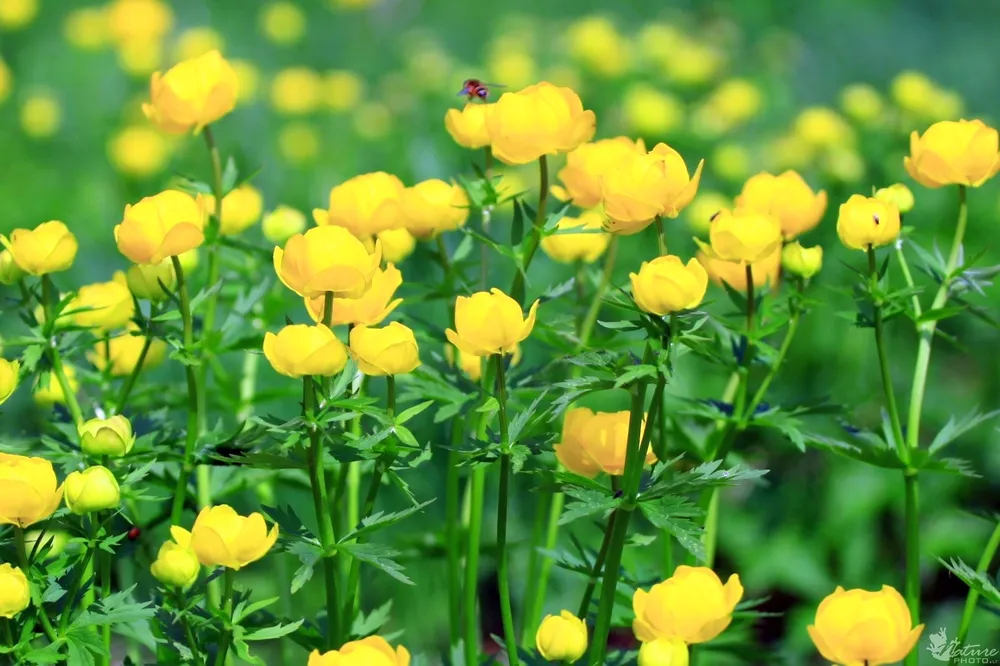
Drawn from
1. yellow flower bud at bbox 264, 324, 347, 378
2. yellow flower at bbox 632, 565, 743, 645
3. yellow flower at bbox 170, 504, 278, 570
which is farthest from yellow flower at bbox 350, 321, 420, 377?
yellow flower at bbox 632, 565, 743, 645

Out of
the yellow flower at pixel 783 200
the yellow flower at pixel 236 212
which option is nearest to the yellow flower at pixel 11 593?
the yellow flower at pixel 236 212

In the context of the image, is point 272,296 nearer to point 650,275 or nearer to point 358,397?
point 358,397

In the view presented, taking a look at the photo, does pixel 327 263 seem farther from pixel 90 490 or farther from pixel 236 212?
pixel 236 212

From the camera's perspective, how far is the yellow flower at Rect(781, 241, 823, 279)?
108cm

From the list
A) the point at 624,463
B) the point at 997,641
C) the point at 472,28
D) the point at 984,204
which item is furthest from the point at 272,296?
the point at 472,28

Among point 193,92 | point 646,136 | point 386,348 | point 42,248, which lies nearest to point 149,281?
point 42,248

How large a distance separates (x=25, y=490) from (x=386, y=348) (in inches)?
10.8

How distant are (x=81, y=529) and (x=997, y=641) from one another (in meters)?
1.34

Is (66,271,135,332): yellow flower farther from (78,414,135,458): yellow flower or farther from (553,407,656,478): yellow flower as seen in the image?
(553,407,656,478): yellow flower

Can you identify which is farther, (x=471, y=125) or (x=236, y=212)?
(x=236, y=212)

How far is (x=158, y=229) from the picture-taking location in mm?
969

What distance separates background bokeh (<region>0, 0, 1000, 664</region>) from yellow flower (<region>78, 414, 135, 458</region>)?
288 mm

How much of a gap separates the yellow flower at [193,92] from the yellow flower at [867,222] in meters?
0.60

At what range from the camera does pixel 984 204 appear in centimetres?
268
